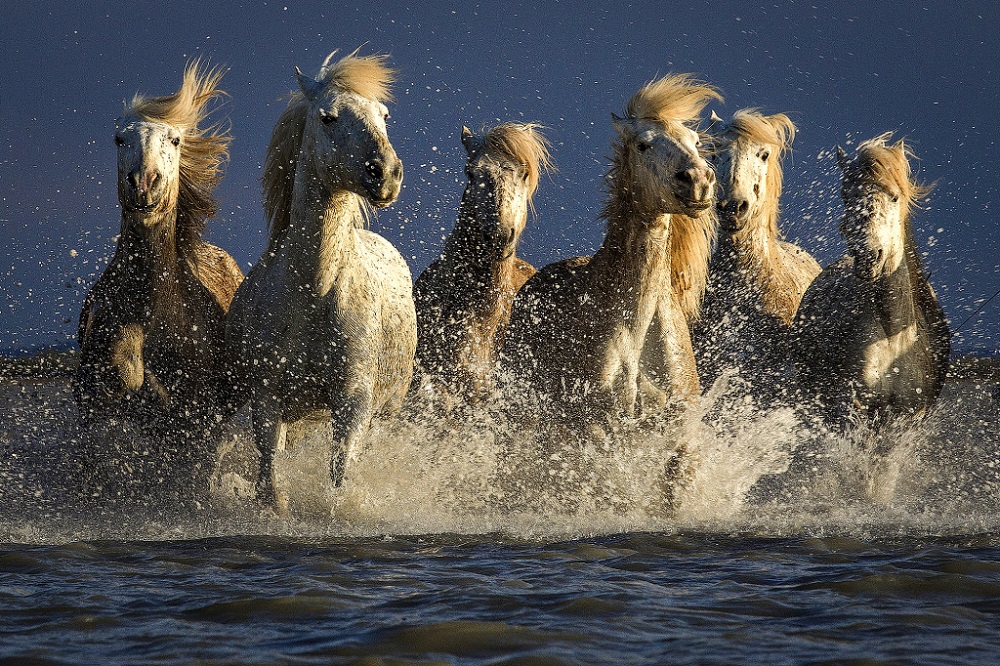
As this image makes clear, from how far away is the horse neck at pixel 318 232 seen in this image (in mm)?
5883

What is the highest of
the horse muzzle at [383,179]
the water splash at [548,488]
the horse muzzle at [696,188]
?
the horse muzzle at [696,188]

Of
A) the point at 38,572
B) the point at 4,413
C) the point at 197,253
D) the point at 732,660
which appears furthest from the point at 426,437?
the point at 4,413

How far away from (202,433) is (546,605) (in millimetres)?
3152

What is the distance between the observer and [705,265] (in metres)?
7.00

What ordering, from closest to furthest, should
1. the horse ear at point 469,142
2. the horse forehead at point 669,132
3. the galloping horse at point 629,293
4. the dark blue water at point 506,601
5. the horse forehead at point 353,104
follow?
the dark blue water at point 506,601, the horse forehead at point 353,104, the horse forehead at point 669,132, the galloping horse at point 629,293, the horse ear at point 469,142

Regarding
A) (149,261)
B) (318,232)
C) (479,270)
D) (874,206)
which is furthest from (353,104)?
(874,206)

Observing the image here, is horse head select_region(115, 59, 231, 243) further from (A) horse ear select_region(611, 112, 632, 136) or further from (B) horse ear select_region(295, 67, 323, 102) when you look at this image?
(A) horse ear select_region(611, 112, 632, 136)

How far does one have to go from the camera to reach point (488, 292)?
25.1 ft

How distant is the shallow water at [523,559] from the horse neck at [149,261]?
0.86 metres

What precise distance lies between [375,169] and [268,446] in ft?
4.69

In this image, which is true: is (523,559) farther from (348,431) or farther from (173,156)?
(173,156)

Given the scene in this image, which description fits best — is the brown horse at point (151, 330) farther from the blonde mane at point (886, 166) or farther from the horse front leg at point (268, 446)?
the blonde mane at point (886, 166)

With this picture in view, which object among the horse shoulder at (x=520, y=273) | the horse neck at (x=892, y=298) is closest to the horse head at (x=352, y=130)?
the horse shoulder at (x=520, y=273)

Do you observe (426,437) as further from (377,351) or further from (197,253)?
(197,253)
